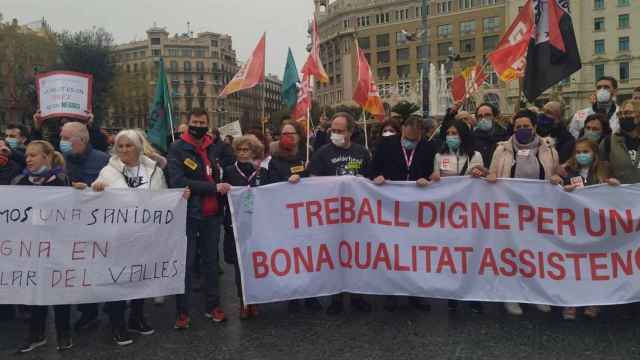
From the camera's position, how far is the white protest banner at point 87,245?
448cm

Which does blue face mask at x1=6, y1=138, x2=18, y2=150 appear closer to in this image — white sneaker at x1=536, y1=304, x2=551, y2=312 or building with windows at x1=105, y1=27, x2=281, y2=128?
white sneaker at x1=536, y1=304, x2=551, y2=312

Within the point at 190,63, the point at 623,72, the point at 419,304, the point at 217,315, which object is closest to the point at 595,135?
the point at 419,304

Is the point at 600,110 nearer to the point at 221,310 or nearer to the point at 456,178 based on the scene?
the point at 456,178

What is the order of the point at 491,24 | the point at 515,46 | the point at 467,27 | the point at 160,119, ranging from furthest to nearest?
the point at 467,27 → the point at 491,24 → the point at 160,119 → the point at 515,46

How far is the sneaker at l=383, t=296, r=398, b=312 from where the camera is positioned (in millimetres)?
5229

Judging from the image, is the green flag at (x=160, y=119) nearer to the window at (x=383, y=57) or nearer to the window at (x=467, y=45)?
the window at (x=467, y=45)

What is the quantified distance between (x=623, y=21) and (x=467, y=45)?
23.2 meters

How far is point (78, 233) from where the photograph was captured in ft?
15.0

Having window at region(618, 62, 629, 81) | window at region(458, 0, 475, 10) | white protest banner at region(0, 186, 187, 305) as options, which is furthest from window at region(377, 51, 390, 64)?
white protest banner at region(0, 186, 187, 305)

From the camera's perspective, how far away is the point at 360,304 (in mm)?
5242

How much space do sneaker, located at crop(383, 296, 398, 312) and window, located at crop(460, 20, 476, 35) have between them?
87626 mm

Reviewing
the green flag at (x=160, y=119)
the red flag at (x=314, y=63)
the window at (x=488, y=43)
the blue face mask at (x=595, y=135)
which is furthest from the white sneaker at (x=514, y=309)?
the window at (x=488, y=43)

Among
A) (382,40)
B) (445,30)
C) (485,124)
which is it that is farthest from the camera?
(382,40)

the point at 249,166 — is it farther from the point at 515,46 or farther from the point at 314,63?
the point at 515,46
